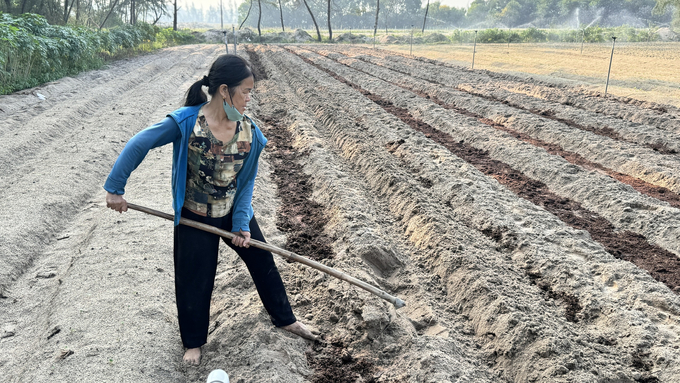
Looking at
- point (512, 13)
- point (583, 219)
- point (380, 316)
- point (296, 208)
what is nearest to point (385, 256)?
point (380, 316)

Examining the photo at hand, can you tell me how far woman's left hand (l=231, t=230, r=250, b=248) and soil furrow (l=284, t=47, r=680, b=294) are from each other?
2.75 metres

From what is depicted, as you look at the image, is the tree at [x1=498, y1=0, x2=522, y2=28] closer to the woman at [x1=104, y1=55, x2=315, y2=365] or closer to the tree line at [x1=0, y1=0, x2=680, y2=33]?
the tree line at [x1=0, y1=0, x2=680, y2=33]

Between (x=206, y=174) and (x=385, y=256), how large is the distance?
2.26 metres

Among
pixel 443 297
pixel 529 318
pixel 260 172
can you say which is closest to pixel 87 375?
pixel 443 297

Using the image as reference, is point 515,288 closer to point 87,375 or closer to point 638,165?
point 87,375

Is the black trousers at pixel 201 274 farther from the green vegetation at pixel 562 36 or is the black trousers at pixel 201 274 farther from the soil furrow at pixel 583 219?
the green vegetation at pixel 562 36

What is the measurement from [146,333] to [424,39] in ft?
148

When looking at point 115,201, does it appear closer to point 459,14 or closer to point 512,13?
point 512,13

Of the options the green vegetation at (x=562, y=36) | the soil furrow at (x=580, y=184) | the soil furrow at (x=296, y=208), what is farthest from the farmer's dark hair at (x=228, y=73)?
the green vegetation at (x=562, y=36)

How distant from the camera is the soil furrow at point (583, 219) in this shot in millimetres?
4641

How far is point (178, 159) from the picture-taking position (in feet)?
8.02

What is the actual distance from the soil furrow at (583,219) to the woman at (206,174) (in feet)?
9.32

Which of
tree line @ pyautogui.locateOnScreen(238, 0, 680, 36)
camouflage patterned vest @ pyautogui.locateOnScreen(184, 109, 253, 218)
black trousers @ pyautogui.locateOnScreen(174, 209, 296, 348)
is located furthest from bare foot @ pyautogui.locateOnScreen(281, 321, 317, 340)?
tree line @ pyautogui.locateOnScreen(238, 0, 680, 36)

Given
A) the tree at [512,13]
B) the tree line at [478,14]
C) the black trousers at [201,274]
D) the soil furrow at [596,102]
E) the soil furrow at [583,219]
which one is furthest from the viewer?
the tree at [512,13]
